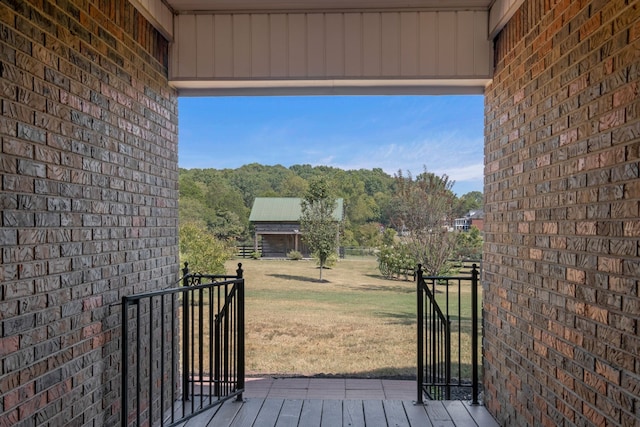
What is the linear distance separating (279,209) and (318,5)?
7.76 ft

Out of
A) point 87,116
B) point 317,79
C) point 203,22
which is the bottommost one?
point 87,116

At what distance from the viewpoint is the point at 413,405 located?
8.87 feet

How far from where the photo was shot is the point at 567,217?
67.2 inches

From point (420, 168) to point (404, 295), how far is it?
1.57 meters

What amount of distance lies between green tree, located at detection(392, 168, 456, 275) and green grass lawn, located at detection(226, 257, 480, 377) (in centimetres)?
43

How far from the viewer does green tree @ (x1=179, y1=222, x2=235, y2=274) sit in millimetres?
4508

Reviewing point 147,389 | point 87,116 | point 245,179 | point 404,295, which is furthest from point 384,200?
point 87,116

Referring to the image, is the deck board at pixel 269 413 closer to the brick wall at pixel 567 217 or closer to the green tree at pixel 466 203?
the brick wall at pixel 567 217

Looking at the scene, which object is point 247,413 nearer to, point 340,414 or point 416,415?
point 340,414

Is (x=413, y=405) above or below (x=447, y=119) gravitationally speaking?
below

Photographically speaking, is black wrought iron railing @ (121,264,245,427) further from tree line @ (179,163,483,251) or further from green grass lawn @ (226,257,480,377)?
tree line @ (179,163,483,251)

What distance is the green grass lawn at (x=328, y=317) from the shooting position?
4355mm

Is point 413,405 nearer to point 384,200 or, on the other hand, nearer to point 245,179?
point 384,200

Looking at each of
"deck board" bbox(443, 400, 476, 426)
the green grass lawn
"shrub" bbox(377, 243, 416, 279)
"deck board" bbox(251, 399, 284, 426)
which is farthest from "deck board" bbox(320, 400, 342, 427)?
"shrub" bbox(377, 243, 416, 279)
